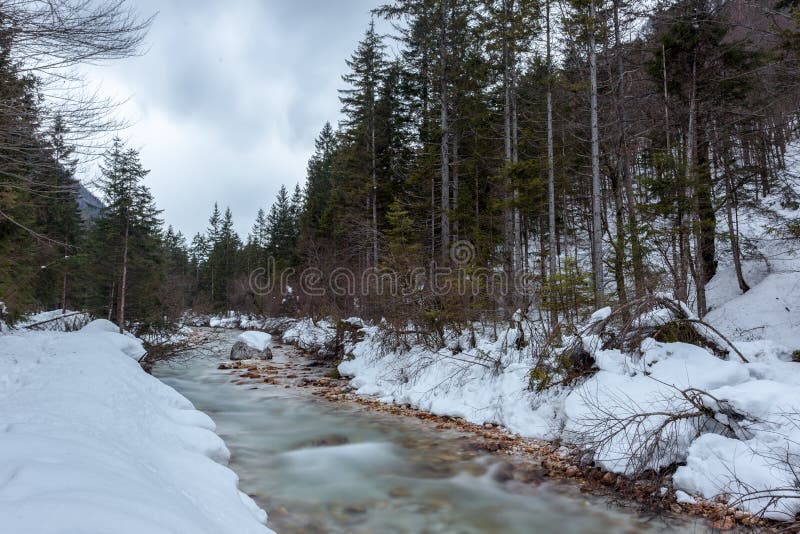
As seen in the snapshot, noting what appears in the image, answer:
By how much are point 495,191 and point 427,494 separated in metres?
18.0

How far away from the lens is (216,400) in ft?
36.6

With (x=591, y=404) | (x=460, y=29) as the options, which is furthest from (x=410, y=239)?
(x=591, y=404)

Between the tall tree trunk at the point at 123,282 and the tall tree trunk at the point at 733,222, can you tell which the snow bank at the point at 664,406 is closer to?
the tall tree trunk at the point at 733,222

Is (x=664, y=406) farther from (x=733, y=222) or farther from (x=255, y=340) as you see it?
(x=255, y=340)

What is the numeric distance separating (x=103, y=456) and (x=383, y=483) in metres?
3.94

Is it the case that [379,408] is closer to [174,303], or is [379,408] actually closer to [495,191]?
[174,303]

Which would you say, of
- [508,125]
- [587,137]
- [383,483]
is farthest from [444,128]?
[383,483]

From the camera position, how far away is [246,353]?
18828mm

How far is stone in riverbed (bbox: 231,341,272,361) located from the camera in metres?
18.7

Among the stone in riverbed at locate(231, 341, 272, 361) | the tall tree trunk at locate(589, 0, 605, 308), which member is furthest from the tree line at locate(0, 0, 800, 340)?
the stone in riverbed at locate(231, 341, 272, 361)

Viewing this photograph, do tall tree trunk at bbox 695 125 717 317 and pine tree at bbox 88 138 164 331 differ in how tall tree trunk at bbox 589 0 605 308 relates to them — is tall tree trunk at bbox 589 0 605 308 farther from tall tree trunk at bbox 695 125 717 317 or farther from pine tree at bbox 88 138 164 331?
pine tree at bbox 88 138 164 331

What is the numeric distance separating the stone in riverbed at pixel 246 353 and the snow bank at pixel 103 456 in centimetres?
1077

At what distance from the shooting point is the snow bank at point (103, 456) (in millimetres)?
2088

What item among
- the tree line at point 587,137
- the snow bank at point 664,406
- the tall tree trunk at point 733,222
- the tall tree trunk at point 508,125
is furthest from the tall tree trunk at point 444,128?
the tall tree trunk at point 733,222
